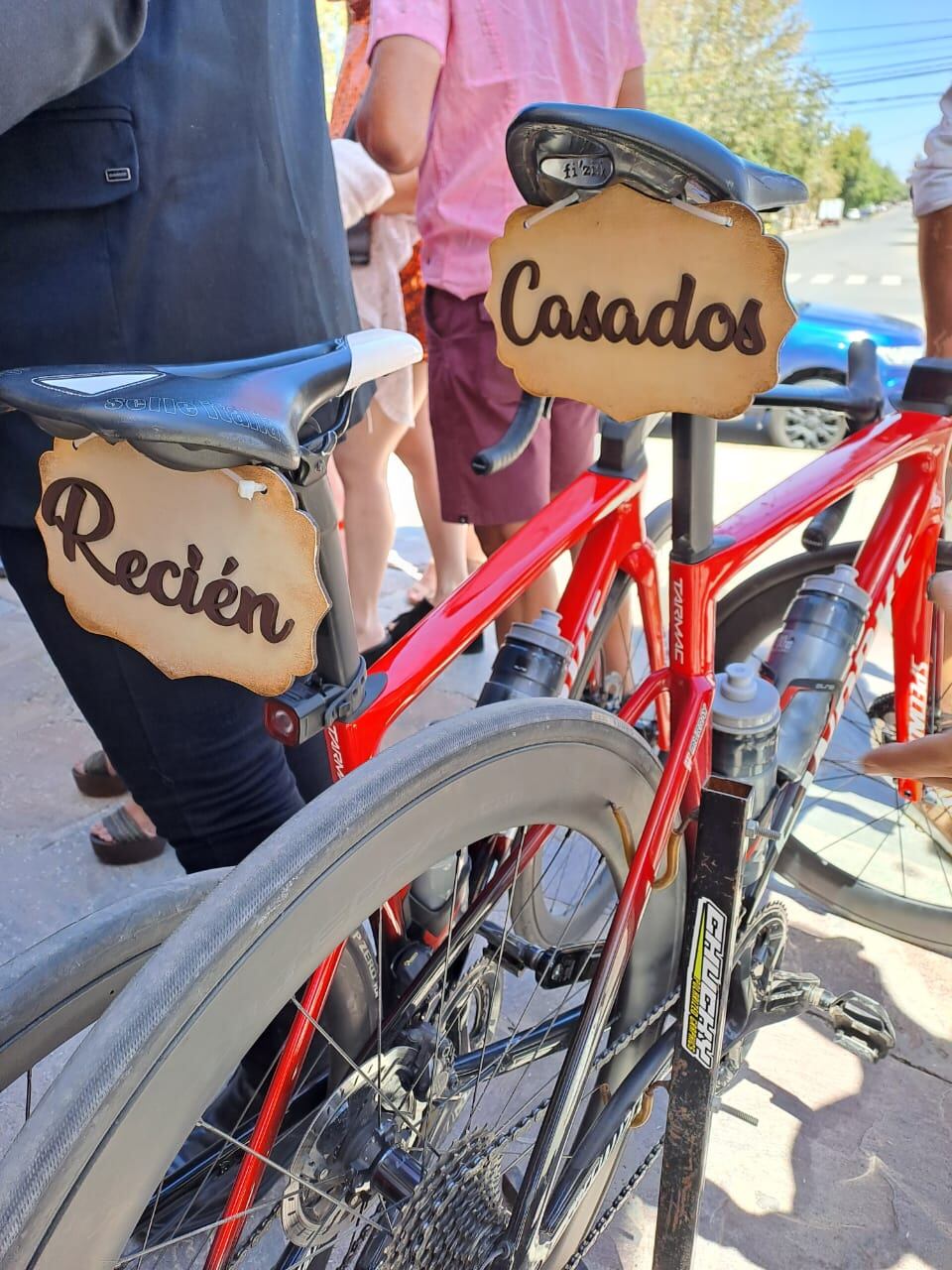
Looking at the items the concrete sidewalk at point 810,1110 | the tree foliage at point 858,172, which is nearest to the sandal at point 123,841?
the concrete sidewalk at point 810,1110

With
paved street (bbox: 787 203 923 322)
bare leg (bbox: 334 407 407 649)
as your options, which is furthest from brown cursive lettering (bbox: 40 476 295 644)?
paved street (bbox: 787 203 923 322)

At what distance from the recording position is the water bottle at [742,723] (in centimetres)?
113

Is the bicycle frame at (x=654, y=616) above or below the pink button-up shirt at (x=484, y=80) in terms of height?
→ below

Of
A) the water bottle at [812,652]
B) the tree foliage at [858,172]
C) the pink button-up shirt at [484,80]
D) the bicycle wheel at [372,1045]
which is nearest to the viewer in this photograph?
the bicycle wheel at [372,1045]

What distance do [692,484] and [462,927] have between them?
1.95 ft

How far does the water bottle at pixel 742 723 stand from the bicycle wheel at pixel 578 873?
0.18 m

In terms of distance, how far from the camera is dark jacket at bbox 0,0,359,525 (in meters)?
0.85

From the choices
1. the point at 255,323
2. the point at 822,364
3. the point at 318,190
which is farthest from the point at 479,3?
the point at 822,364

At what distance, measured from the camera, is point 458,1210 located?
991mm

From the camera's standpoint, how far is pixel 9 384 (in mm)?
720

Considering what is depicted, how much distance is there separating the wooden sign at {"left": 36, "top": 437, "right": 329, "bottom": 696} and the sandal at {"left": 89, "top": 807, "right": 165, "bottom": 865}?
1349 millimetres

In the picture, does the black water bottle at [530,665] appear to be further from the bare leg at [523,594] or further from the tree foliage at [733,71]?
the tree foliage at [733,71]

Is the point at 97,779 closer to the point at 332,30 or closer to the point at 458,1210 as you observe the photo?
the point at 458,1210

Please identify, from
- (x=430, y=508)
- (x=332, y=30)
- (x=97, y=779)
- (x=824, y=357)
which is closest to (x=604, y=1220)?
(x=97, y=779)
